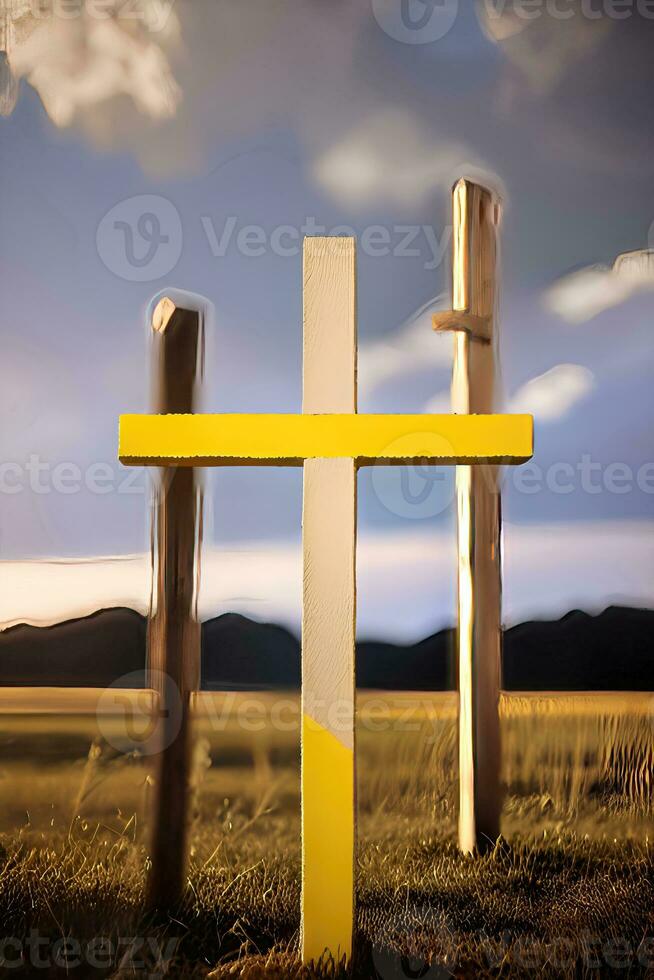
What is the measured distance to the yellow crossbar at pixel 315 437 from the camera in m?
0.96

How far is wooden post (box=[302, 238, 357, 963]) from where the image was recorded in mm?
934

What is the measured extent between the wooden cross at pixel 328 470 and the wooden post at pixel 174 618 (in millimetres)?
322

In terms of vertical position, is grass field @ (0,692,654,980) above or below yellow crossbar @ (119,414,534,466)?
below

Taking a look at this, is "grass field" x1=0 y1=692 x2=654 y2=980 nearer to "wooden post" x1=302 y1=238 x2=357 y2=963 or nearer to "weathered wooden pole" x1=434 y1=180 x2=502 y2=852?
"weathered wooden pole" x1=434 y1=180 x2=502 y2=852

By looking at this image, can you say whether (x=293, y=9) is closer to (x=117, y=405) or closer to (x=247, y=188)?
(x=247, y=188)

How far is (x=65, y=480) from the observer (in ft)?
4.41

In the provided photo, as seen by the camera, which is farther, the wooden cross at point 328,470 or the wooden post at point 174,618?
the wooden post at point 174,618

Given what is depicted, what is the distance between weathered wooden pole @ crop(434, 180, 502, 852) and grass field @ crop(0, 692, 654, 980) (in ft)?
0.09

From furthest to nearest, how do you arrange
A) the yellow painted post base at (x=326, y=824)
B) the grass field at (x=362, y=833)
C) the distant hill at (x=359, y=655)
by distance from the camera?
the distant hill at (x=359, y=655)
the grass field at (x=362, y=833)
the yellow painted post base at (x=326, y=824)

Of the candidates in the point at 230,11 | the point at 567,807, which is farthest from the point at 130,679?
the point at 230,11

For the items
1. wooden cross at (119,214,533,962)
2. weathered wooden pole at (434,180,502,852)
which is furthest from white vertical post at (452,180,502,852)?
wooden cross at (119,214,533,962)

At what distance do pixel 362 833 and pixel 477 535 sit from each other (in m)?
0.46

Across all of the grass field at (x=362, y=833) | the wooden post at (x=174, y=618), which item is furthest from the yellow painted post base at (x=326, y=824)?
the wooden post at (x=174, y=618)

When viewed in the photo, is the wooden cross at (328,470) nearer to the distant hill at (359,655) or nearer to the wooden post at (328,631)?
the wooden post at (328,631)
